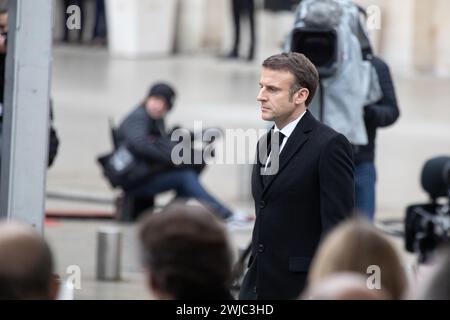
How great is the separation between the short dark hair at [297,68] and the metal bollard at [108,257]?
372cm

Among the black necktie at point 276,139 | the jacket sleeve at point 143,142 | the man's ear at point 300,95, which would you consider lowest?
the jacket sleeve at point 143,142

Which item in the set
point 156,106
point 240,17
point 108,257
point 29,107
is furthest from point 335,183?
point 240,17

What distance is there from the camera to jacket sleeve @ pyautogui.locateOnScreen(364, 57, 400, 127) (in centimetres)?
924

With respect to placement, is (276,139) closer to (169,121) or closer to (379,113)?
(379,113)

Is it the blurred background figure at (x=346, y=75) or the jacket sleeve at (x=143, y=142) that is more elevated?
the blurred background figure at (x=346, y=75)

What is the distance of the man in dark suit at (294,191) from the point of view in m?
6.47

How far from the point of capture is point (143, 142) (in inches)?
484

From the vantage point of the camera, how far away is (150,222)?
13.9ft

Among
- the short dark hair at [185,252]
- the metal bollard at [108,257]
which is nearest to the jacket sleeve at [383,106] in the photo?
the metal bollard at [108,257]

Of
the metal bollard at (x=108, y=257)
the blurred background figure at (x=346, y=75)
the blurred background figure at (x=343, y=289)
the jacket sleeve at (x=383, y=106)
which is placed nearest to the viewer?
the blurred background figure at (x=343, y=289)

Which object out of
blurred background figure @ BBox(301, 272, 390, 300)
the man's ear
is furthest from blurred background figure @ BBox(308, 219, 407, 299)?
the man's ear

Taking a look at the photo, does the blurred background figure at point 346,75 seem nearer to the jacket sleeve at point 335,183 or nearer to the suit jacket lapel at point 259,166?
the suit jacket lapel at point 259,166
